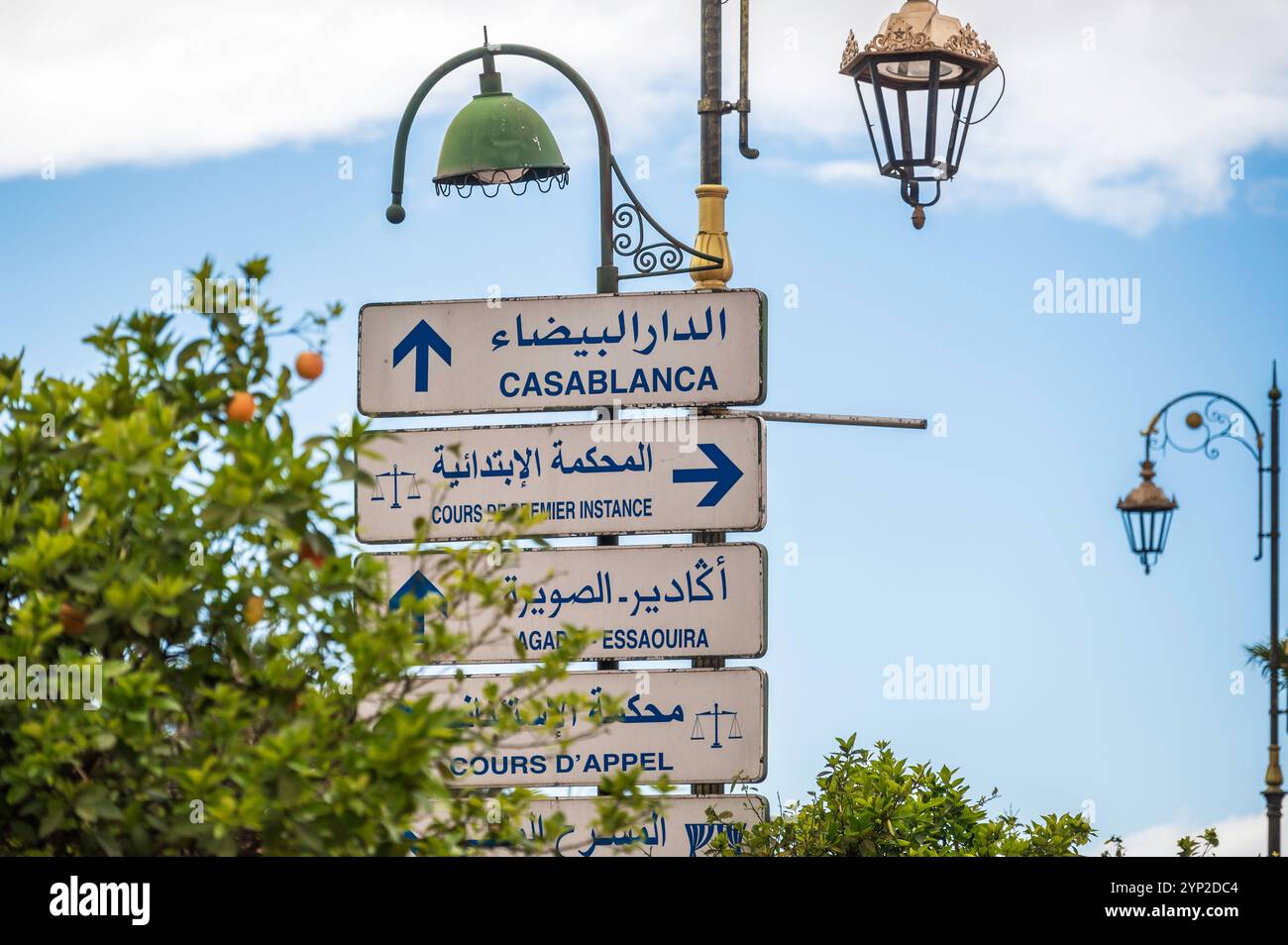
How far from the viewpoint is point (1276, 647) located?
1403cm

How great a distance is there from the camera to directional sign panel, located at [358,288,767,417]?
779cm

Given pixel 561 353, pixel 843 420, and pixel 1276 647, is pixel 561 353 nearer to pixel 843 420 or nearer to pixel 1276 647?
pixel 843 420

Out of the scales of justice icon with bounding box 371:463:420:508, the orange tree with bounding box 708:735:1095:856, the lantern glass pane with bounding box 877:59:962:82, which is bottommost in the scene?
the orange tree with bounding box 708:735:1095:856

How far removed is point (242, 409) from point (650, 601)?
163 inches

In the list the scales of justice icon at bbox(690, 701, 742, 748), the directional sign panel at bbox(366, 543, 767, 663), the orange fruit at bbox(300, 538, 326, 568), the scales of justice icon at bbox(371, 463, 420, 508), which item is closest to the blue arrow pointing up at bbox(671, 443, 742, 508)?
the directional sign panel at bbox(366, 543, 767, 663)

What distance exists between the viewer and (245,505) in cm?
343

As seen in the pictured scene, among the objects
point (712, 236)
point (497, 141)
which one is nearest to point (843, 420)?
point (712, 236)

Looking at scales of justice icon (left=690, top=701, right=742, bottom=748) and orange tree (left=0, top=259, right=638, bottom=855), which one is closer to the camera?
orange tree (left=0, top=259, right=638, bottom=855)

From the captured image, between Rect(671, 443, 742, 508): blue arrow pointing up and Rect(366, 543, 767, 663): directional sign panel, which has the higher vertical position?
Rect(671, 443, 742, 508): blue arrow pointing up

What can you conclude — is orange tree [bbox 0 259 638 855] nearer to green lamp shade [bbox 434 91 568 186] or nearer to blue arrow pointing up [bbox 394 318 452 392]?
blue arrow pointing up [bbox 394 318 452 392]

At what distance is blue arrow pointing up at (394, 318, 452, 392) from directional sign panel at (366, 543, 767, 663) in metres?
0.95
